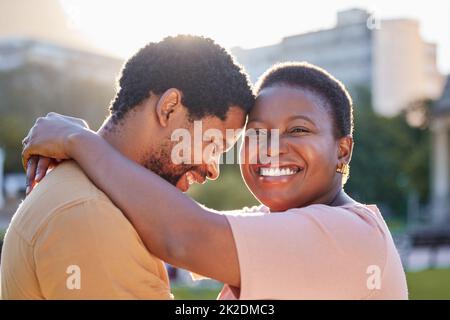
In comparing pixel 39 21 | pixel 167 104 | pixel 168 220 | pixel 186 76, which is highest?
pixel 39 21

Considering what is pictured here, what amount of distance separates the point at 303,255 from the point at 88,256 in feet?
2.62

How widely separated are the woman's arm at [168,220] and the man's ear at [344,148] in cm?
95

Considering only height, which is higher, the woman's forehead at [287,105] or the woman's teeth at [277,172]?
Answer: the woman's forehead at [287,105]

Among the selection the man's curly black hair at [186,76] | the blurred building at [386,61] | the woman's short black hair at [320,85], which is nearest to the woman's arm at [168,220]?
the man's curly black hair at [186,76]

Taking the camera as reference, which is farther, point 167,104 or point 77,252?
point 167,104

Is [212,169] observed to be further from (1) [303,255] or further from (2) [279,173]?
(1) [303,255]

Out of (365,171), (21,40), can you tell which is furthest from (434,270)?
(21,40)

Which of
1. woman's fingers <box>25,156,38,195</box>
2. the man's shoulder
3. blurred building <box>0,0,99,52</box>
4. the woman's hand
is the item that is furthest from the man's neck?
blurred building <box>0,0,99,52</box>

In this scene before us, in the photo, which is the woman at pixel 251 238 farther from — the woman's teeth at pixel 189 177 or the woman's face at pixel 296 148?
the woman's teeth at pixel 189 177

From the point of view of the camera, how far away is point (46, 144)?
316 centimetres

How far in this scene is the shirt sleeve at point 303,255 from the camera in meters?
2.78

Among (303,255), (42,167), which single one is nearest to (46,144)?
(42,167)

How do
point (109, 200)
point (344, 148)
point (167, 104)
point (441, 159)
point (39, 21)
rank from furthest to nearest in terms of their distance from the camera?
point (39, 21), point (441, 159), point (344, 148), point (167, 104), point (109, 200)

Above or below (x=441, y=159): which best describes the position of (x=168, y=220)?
below
